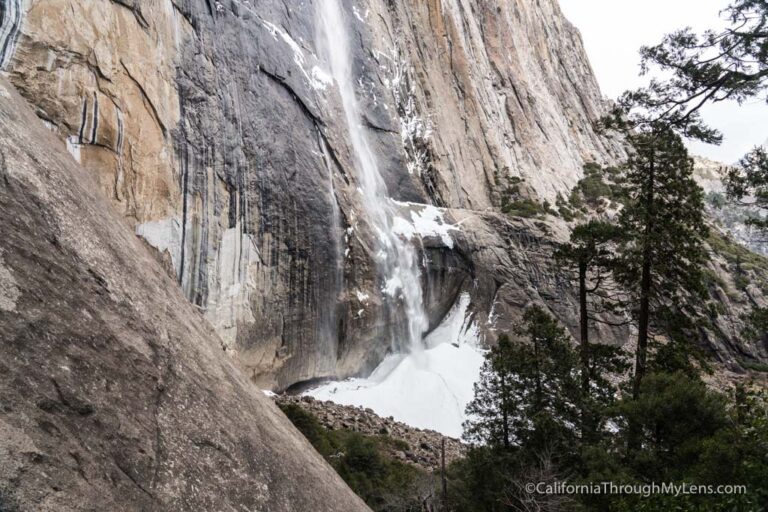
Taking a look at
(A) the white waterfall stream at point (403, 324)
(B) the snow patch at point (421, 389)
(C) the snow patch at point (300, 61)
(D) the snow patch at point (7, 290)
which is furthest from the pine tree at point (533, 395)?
(C) the snow patch at point (300, 61)

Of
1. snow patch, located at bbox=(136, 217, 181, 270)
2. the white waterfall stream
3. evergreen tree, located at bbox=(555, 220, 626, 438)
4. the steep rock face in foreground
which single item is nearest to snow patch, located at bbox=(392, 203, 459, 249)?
the white waterfall stream

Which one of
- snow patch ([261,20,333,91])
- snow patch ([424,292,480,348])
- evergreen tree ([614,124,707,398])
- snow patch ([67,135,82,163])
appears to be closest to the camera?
evergreen tree ([614,124,707,398])

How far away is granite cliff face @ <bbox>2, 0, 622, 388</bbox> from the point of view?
583 inches

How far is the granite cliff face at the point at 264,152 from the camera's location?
1480 cm

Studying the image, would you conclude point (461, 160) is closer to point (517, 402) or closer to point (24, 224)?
point (517, 402)

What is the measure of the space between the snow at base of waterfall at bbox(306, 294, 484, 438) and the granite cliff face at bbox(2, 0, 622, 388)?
0.89 m

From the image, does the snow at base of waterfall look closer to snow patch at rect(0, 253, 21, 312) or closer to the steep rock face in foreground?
the steep rock face in foreground

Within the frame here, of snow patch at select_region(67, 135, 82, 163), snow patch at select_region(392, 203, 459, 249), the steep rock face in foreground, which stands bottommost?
the steep rock face in foreground

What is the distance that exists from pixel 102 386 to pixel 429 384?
71.5 feet

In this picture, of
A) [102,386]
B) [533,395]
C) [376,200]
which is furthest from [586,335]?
[376,200]

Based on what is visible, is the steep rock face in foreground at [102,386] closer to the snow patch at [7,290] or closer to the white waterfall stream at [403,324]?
the snow patch at [7,290]

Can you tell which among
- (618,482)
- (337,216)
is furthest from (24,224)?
(337,216)

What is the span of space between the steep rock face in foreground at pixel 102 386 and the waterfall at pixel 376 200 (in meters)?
18.6

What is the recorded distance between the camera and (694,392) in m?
9.53
